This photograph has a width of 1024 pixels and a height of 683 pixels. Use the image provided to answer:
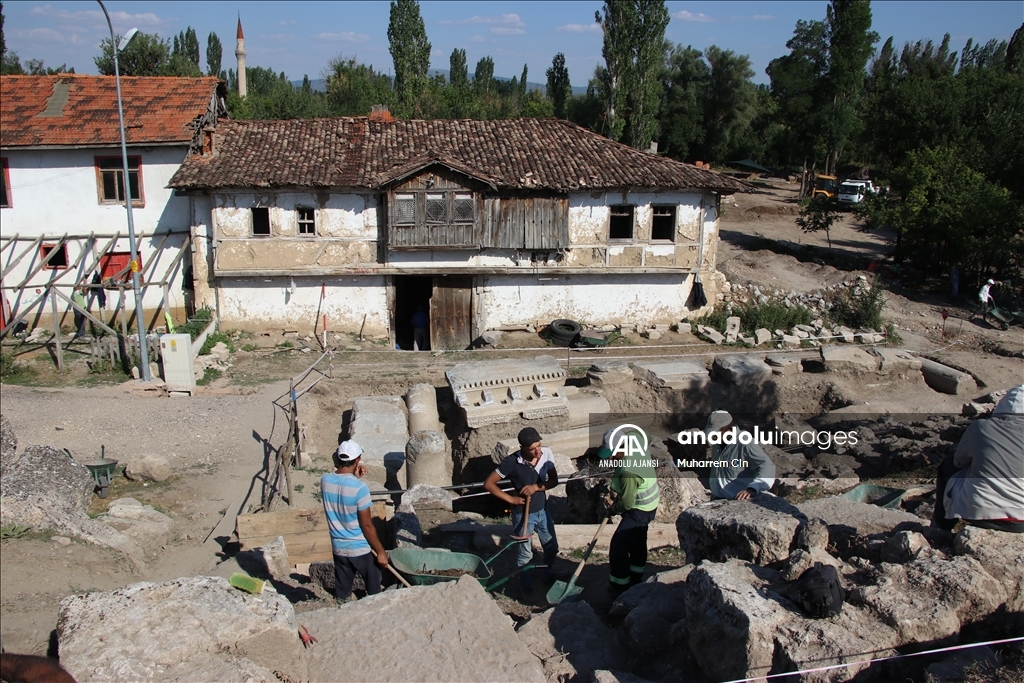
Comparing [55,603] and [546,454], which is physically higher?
[546,454]

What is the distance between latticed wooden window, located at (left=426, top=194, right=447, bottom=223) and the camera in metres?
18.8

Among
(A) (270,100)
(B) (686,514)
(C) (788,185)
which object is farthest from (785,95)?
(B) (686,514)

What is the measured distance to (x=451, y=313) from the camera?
19.8m

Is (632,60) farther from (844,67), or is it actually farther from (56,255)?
(56,255)

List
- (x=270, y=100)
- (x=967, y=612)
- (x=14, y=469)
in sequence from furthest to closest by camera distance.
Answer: (x=270, y=100), (x=14, y=469), (x=967, y=612)

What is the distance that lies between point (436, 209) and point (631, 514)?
1316 centimetres

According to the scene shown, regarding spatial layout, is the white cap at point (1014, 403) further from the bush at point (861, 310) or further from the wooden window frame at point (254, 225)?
the wooden window frame at point (254, 225)

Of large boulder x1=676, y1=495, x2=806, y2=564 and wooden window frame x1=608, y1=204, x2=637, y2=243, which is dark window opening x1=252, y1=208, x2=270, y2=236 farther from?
large boulder x1=676, y1=495, x2=806, y2=564

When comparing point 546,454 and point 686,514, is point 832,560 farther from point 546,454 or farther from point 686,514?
point 546,454

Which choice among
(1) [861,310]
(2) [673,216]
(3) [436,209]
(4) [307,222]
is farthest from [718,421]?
(1) [861,310]

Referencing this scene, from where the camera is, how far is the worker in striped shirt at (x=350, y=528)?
6496 millimetres

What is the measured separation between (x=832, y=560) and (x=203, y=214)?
16978mm

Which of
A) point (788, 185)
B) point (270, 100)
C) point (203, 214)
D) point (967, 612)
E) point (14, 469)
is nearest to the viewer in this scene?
point (967, 612)

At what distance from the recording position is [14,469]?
941 cm
